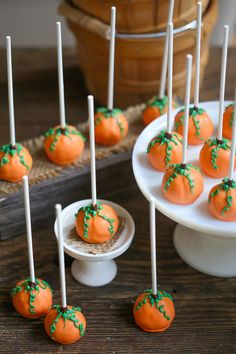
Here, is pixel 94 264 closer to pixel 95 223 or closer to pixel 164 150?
pixel 95 223

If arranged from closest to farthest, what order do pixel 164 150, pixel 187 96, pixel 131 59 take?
pixel 187 96
pixel 164 150
pixel 131 59

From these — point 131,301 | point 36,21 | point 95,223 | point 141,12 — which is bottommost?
point 131,301

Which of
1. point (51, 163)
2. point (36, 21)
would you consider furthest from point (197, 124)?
point (36, 21)

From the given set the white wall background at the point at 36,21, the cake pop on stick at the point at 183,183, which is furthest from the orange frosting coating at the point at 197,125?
the white wall background at the point at 36,21

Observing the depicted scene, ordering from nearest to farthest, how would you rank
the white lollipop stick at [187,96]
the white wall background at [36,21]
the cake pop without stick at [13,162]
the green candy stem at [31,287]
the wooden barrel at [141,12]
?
the white lollipop stick at [187,96]
the green candy stem at [31,287]
the cake pop without stick at [13,162]
the wooden barrel at [141,12]
the white wall background at [36,21]

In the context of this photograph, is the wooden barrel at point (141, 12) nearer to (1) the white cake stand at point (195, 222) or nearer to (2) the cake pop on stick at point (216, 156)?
(1) the white cake stand at point (195, 222)

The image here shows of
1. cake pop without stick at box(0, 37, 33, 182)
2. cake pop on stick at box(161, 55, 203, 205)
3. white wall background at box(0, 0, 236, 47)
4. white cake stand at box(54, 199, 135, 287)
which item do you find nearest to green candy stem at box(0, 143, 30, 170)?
cake pop without stick at box(0, 37, 33, 182)

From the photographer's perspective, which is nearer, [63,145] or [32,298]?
[32,298]

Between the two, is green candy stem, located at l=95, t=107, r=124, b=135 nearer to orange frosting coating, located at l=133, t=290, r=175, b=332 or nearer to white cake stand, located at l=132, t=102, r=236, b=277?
white cake stand, located at l=132, t=102, r=236, b=277
